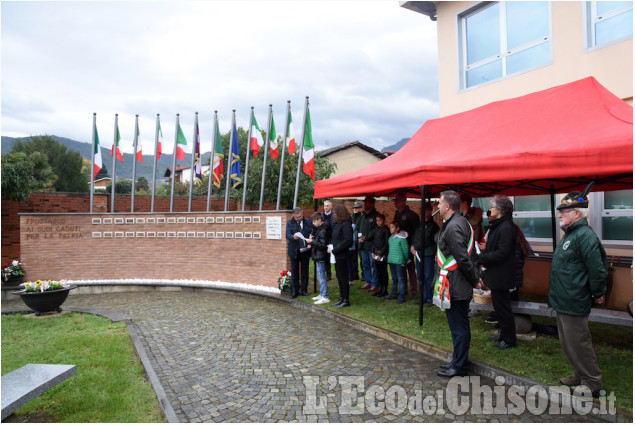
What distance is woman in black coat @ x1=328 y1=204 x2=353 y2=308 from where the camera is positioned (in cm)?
726

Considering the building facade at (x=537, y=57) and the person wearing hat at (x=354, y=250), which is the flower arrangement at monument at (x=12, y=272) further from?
the building facade at (x=537, y=57)

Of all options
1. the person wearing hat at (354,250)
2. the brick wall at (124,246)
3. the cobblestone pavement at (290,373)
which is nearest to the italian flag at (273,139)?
the brick wall at (124,246)

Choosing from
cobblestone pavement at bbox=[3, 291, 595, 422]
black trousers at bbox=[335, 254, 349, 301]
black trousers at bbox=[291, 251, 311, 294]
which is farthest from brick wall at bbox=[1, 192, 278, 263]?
black trousers at bbox=[335, 254, 349, 301]

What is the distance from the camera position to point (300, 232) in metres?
8.44

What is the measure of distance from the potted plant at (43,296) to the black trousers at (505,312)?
317 inches

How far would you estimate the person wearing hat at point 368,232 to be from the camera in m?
8.65

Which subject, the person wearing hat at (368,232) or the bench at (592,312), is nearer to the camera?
the bench at (592,312)

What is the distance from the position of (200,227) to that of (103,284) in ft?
10.0

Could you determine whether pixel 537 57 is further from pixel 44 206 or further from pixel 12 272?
pixel 44 206

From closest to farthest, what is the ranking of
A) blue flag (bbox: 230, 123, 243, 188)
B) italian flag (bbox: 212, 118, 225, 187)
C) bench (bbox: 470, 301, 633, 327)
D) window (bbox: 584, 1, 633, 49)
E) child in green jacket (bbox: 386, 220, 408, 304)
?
bench (bbox: 470, 301, 633, 327) → window (bbox: 584, 1, 633, 49) → child in green jacket (bbox: 386, 220, 408, 304) → blue flag (bbox: 230, 123, 243, 188) → italian flag (bbox: 212, 118, 225, 187)

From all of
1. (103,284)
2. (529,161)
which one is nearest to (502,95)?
(529,161)

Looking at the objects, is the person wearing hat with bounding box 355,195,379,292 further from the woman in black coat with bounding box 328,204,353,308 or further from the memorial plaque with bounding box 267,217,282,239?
the memorial plaque with bounding box 267,217,282,239

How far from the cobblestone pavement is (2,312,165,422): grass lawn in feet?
0.99

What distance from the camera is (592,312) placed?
4.69 m
